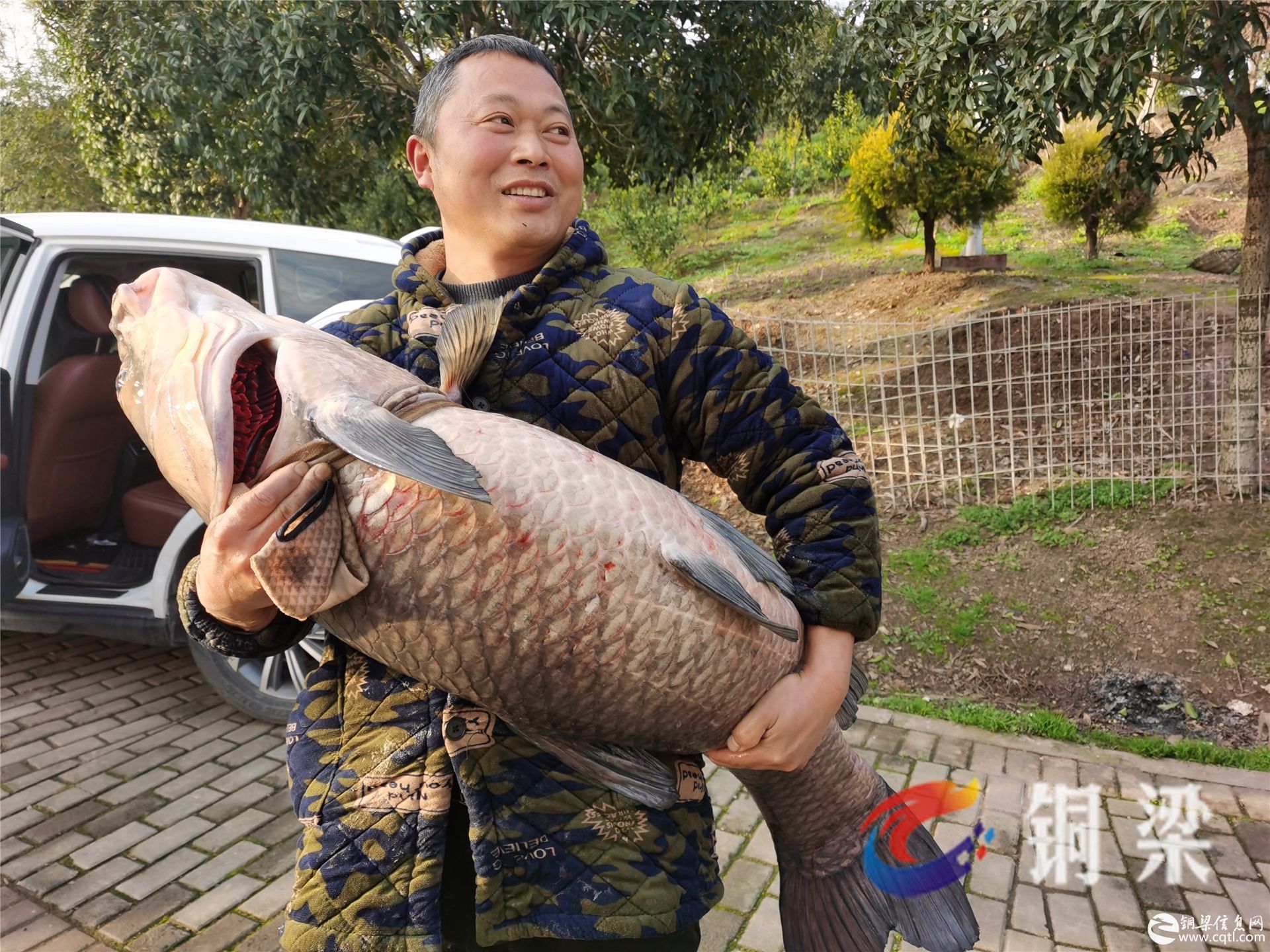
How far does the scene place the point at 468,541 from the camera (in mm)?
1266

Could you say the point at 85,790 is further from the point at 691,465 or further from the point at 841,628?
the point at 691,465

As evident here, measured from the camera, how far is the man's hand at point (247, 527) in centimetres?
117

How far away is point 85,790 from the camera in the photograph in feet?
12.4

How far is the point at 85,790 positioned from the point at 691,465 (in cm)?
525

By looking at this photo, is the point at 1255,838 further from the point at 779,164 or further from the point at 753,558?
the point at 779,164

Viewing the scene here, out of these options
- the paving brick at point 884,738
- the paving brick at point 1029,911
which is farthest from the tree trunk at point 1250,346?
the paving brick at point 1029,911

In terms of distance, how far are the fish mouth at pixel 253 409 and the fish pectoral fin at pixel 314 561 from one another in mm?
147

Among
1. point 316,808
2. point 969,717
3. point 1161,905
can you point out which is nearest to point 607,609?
point 316,808

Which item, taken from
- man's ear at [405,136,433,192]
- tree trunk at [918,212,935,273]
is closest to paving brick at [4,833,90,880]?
man's ear at [405,136,433,192]

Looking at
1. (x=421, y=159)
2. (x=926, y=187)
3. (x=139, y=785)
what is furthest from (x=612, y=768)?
(x=926, y=187)

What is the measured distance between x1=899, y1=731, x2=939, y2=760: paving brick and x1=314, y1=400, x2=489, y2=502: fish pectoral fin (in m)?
3.42

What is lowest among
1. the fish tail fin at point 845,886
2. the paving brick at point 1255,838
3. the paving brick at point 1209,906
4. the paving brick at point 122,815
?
the paving brick at point 1255,838

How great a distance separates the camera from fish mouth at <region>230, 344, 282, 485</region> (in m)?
1.27

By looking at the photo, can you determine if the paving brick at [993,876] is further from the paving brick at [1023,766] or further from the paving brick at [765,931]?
the paving brick at [765,931]
